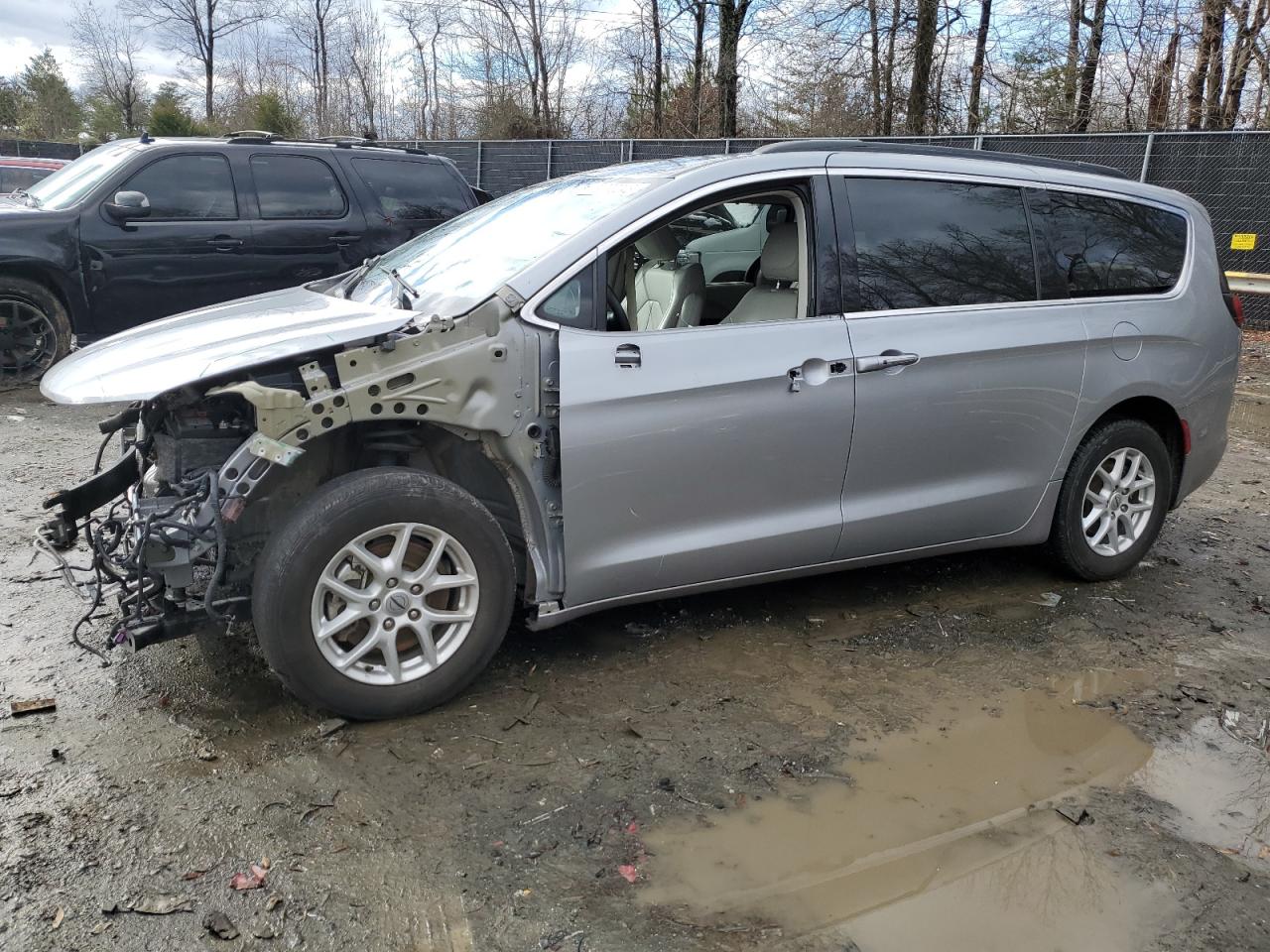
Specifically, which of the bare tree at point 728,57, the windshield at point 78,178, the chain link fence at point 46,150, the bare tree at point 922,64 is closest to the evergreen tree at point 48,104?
the chain link fence at point 46,150

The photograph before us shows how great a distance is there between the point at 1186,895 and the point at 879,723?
1.05 metres

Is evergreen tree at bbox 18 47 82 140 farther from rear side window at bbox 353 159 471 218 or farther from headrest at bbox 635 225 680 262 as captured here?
headrest at bbox 635 225 680 262

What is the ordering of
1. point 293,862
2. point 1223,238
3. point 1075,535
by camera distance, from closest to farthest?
point 293,862
point 1075,535
point 1223,238

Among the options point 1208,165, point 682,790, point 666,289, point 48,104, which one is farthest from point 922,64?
point 48,104

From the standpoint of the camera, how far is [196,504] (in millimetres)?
3113

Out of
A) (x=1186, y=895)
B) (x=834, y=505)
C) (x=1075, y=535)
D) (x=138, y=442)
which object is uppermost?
(x=138, y=442)

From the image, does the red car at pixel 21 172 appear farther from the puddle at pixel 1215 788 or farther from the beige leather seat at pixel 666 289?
the puddle at pixel 1215 788

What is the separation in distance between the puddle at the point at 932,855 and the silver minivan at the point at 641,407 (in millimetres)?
952

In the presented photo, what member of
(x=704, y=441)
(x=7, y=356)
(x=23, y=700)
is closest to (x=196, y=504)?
(x=23, y=700)

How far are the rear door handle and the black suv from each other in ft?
19.4

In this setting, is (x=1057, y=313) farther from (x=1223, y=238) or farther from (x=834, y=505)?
(x=1223, y=238)

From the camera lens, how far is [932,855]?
281cm

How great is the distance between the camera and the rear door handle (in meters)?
3.77

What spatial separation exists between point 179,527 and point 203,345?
2.18 feet
